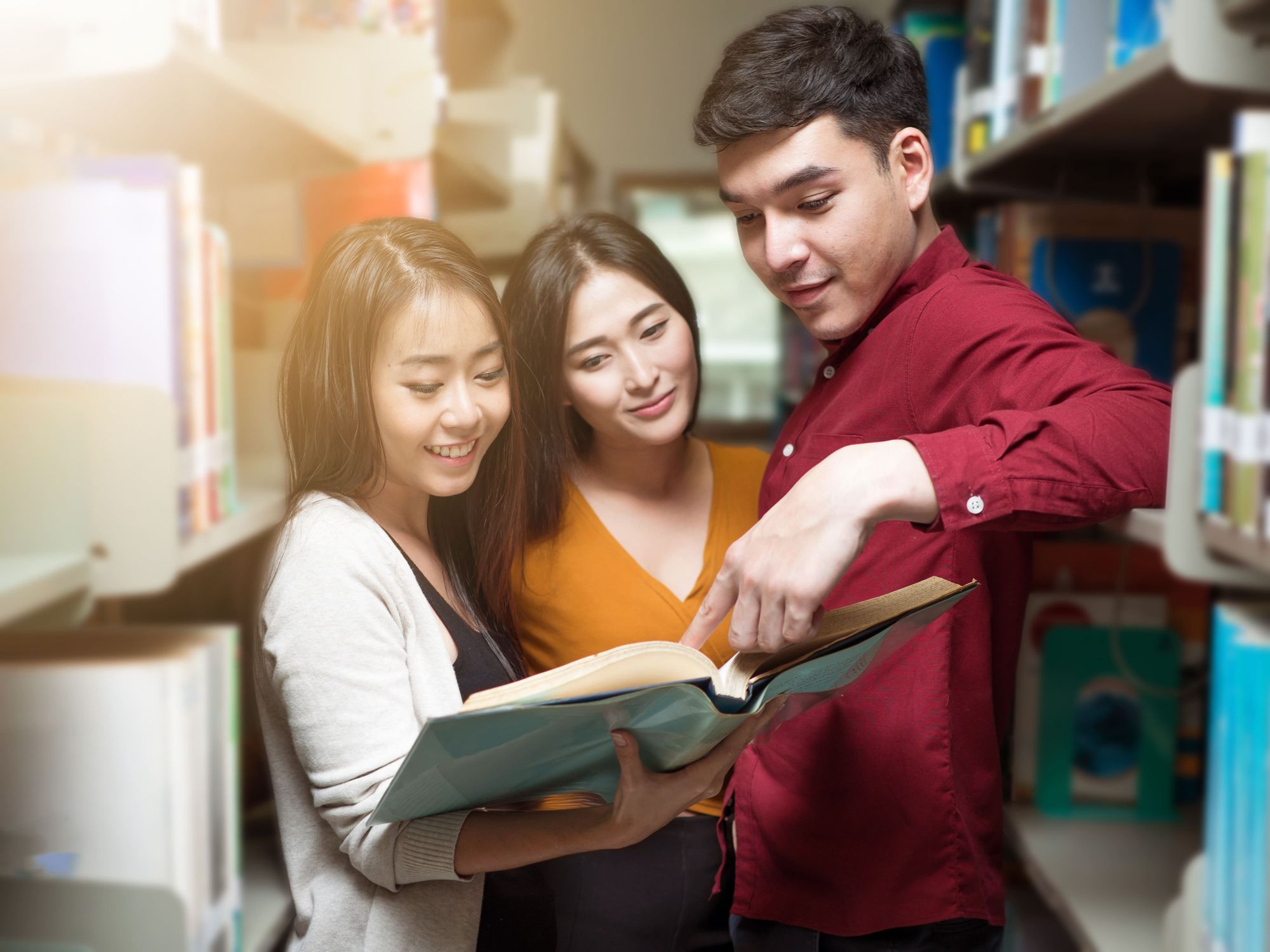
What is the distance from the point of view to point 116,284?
2.60 ft

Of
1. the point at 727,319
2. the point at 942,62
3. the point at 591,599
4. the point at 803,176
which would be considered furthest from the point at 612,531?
the point at 727,319

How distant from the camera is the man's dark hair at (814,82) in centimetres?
96

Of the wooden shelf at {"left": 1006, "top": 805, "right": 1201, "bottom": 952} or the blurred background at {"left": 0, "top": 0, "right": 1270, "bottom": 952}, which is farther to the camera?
the wooden shelf at {"left": 1006, "top": 805, "right": 1201, "bottom": 952}

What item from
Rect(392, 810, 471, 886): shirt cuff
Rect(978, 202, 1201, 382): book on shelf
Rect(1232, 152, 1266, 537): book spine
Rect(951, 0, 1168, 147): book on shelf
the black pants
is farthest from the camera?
Rect(978, 202, 1201, 382): book on shelf

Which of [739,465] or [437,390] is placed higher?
[437,390]

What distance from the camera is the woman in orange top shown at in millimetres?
1143

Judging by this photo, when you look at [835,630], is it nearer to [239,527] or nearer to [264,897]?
[239,527]

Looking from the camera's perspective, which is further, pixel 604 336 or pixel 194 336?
pixel 604 336

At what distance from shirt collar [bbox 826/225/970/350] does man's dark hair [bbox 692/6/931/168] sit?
101 mm

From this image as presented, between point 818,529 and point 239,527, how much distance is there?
539mm

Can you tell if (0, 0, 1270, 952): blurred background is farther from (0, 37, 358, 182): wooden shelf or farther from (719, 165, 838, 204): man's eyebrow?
(719, 165, 838, 204): man's eyebrow

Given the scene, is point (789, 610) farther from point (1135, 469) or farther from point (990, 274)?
point (990, 274)

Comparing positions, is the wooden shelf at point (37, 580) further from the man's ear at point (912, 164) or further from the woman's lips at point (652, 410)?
the man's ear at point (912, 164)

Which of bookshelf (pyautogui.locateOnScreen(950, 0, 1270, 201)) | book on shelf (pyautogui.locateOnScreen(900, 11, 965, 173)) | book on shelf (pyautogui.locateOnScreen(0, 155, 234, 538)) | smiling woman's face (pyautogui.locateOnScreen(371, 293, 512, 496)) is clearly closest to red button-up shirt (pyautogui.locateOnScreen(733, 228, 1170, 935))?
bookshelf (pyautogui.locateOnScreen(950, 0, 1270, 201))
